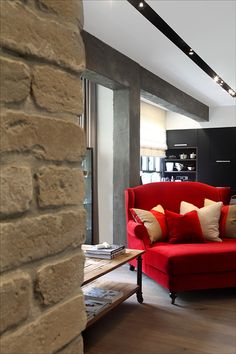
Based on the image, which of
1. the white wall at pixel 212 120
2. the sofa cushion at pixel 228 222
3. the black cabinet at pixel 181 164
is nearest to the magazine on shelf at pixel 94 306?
the sofa cushion at pixel 228 222

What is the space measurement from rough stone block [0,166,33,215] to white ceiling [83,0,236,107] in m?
2.90

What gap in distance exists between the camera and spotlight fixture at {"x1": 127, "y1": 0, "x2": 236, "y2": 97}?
3.25 meters

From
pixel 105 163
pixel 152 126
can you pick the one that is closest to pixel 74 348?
pixel 105 163

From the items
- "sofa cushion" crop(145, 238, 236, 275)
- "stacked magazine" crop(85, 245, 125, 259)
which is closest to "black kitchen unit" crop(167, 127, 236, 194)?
"sofa cushion" crop(145, 238, 236, 275)

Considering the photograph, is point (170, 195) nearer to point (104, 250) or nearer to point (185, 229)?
point (185, 229)

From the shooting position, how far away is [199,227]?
398cm

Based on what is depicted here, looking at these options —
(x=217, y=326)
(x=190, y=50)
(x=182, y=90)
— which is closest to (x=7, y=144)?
(x=217, y=326)

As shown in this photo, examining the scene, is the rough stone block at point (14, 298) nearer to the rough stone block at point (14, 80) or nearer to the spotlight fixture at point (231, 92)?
the rough stone block at point (14, 80)

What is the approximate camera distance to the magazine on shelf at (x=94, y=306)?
2645 millimetres

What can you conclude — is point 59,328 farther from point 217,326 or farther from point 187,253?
point 187,253

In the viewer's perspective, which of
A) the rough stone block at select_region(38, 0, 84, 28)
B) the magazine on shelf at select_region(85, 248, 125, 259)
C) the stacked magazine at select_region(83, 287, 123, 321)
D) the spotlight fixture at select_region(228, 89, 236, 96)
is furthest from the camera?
the spotlight fixture at select_region(228, 89, 236, 96)

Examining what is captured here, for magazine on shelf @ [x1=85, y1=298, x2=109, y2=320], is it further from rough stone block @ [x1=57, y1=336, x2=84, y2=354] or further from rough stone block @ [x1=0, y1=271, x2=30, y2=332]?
rough stone block @ [x1=0, y1=271, x2=30, y2=332]

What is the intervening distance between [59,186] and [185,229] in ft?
11.2

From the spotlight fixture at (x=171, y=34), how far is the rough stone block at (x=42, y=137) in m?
2.78
